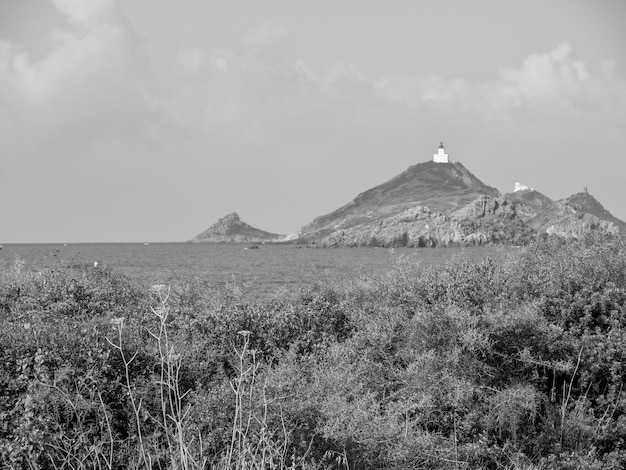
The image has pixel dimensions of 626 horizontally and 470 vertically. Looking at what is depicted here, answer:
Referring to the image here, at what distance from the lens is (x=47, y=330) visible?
410 inches

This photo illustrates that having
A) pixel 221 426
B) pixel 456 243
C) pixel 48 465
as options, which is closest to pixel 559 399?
pixel 221 426

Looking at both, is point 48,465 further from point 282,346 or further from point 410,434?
point 282,346

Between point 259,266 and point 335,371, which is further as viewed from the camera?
point 259,266

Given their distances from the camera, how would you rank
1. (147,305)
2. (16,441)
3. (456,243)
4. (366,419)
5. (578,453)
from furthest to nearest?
(456,243), (147,305), (578,453), (366,419), (16,441)

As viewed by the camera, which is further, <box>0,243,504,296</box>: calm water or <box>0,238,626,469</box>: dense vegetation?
<box>0,243,504,296</box>: calm water

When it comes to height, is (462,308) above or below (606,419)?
above

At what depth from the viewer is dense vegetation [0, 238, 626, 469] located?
8.66 m

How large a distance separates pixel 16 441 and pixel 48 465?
0.59 metres

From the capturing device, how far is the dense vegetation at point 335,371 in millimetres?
8664

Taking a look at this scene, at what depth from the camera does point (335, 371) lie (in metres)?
10.6

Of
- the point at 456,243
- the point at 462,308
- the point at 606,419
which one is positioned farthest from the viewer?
the point at 456,243

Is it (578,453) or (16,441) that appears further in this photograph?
(578,453)

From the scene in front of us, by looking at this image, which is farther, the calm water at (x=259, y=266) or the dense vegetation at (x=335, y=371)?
the calm water at (x=259, y=266)

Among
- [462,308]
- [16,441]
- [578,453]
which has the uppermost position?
[462,308]
